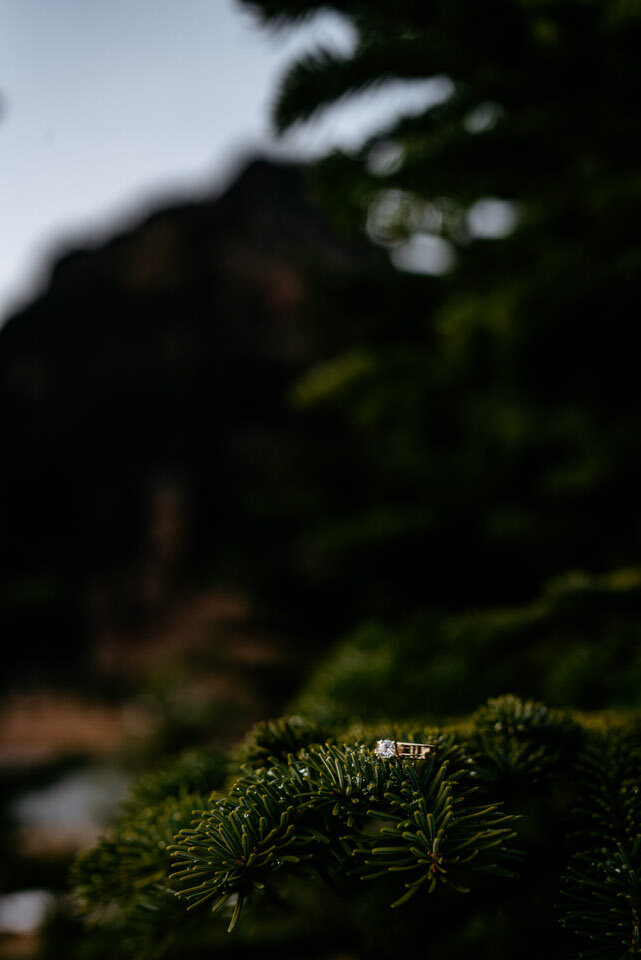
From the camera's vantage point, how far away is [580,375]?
1968 mm

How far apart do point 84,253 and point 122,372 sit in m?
4.54

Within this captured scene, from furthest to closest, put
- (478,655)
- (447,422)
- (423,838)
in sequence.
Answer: (447,422)
(478,655)
(423,838)

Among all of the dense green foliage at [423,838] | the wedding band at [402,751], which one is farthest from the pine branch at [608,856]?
→ the wedding band at [402,751]

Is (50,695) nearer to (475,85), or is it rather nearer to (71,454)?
(71,454)

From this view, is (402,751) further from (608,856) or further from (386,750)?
(608,856)

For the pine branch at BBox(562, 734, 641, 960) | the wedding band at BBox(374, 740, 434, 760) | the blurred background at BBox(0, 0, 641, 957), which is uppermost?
the blurred background at BBox(0, 0, 641, 957)

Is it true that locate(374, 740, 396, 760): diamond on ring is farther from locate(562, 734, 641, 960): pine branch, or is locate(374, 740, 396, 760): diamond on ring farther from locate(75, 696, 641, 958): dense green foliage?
locate(562, 734, 641, 960): pine branch

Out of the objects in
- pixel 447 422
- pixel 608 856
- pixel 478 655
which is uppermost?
pixel 447 422

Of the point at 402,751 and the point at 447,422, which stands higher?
the point at 447,422

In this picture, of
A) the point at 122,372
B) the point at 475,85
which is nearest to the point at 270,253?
the point at 122,372

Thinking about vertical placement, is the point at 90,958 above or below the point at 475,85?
below

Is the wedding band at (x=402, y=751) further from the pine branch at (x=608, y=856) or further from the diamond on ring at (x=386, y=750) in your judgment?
the pine branch at (x=608, y=856)

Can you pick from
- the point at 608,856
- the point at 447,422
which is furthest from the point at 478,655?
Result: the point at 447,422

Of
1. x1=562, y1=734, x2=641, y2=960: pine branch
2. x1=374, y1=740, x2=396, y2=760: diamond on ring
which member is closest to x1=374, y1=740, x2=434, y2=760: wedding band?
x1=374, y1=740, x2=396, y2=760: diamond on ring
